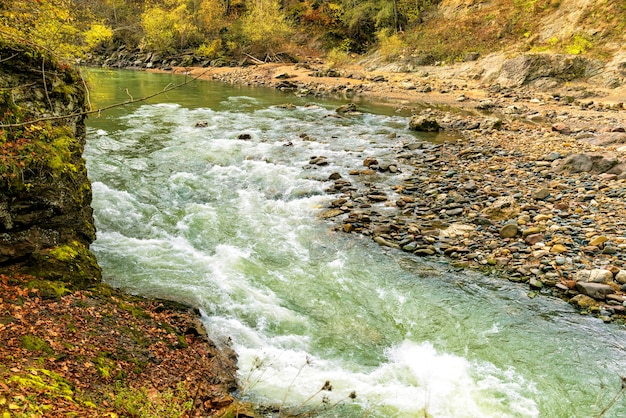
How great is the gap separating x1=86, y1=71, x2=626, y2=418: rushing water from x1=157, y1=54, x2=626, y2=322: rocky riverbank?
622 millimetres

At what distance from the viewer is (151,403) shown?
3812 millimetres

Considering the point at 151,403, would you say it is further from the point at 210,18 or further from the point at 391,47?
the point at 210,18

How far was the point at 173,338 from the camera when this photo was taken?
5.33 m

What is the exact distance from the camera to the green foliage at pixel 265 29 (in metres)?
45.7

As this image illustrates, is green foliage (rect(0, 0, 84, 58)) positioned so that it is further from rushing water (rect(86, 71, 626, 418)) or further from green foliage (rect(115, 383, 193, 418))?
green foliage (rect(115, 383, 193, 418))

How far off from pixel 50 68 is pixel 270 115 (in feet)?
53.8

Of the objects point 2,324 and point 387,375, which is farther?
point 387,375

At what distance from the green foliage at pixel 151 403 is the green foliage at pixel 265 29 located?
4666 centimetres

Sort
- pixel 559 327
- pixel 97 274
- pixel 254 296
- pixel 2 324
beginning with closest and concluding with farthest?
pixel 2 324
pixel 97 274
pixel 559 327
pixel 254 296

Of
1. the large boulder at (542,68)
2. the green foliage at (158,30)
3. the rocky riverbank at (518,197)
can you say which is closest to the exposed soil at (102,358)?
the rocky riverbank at (518,197)

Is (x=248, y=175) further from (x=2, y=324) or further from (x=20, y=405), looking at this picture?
(x=20, y=405)

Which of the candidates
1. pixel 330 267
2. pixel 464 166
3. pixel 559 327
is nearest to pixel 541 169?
pixel 464 166

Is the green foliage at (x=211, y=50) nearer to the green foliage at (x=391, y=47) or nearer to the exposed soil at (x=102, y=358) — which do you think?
the green foliage at (x=391, y=47)

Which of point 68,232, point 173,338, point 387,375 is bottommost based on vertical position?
point 387,375
